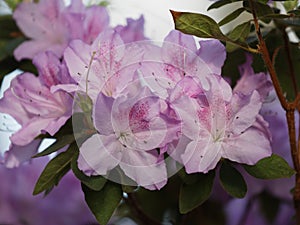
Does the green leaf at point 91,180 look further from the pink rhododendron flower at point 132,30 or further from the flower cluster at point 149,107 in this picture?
the pink rhododendron flower at point 132,30

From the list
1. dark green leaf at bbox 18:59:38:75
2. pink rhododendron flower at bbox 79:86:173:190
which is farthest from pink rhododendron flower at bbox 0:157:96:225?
pink rhododendron flower at bbox 79:86:173:190

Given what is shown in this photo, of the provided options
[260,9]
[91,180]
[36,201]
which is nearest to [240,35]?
[260,9]

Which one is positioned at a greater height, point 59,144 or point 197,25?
point 197,25

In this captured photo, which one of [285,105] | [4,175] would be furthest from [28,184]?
[285,105]

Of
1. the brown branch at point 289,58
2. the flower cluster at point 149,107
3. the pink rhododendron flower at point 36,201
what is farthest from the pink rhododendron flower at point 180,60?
the pink rhododendron flower at point 36,201

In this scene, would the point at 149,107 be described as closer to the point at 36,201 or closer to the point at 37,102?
the point at 37,102

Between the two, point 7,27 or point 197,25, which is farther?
point 7,27
